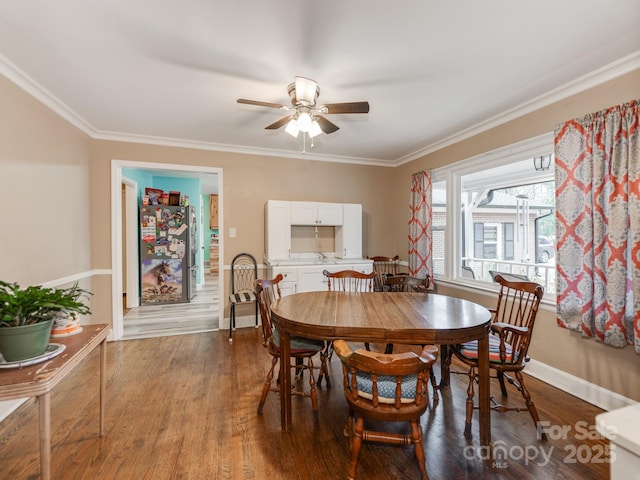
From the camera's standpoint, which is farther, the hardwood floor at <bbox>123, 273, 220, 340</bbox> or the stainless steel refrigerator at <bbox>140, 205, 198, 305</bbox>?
the stainless steel refrigerator at <bbox>140, 205, 198, 305</bbox>

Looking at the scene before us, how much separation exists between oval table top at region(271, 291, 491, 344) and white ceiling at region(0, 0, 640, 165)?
70.0 inches

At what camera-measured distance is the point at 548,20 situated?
176cm

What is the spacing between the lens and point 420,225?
420 centimetres

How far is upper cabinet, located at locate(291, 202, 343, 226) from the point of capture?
428 centimetres

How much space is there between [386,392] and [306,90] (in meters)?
1.98

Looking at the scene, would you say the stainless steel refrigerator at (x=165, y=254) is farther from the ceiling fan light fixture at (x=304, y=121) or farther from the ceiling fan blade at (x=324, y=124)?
the ceiling fan light fixture at (x=304, y=121)

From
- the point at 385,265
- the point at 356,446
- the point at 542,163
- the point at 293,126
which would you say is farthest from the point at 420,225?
the point at 356,446

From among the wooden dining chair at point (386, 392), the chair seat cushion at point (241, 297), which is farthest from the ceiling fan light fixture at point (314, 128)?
the chair seat cushion at point (241, 297)

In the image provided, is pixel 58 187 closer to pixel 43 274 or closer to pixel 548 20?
pixel 43 274

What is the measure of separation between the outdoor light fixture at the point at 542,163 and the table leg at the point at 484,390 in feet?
6.91

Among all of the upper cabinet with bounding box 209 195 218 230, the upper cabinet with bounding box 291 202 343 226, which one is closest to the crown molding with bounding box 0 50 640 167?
the upper cabinet with bounding box 291 202 343 226

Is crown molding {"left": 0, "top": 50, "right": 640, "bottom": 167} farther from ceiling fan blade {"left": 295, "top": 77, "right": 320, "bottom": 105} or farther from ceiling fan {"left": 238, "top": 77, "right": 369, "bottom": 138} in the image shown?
ceiling fan blade {"left": 295, "top": 77, "right": 320, "bottom": 105}

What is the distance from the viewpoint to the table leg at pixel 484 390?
5.93ft

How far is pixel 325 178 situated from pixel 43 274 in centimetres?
352
